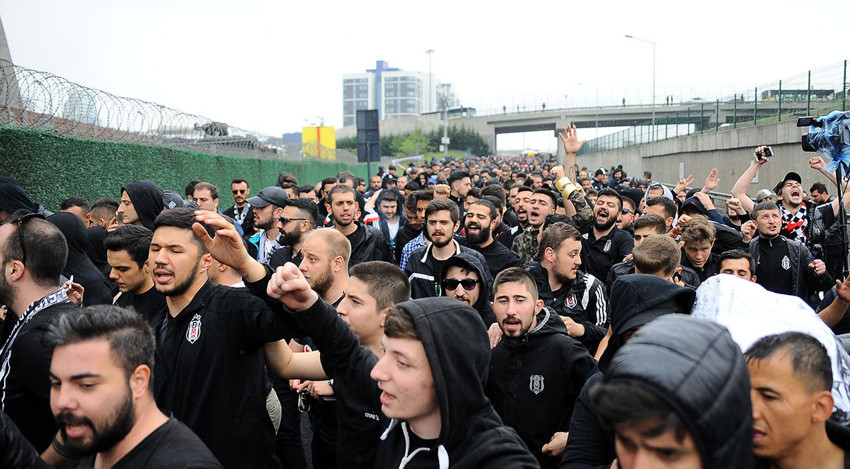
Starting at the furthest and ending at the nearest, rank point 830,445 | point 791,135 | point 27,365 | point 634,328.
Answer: point 791,135, point 27,365, point 634,328, point 830,445

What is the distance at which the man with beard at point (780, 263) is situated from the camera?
6.86 metres

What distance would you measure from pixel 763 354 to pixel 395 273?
7.04 ft

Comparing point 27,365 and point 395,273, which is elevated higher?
point 395,273

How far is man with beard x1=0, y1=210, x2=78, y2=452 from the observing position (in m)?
3.09

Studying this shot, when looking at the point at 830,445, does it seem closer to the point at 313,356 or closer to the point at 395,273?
the point at 395,273

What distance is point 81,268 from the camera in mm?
5105

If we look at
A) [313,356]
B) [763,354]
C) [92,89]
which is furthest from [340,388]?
[92,89]

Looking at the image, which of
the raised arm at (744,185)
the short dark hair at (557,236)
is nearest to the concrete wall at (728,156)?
the raised arm at (744,185)

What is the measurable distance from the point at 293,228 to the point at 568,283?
3088 millimetres

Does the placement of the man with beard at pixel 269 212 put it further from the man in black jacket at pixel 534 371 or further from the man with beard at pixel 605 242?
the man in black jacket at pixel 534 371

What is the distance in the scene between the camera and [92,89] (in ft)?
31.0

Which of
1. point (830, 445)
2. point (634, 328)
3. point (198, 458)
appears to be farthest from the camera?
point (634, 328)

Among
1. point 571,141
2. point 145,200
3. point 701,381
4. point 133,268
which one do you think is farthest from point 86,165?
point 701,381

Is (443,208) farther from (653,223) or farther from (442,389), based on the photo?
(442,389)
